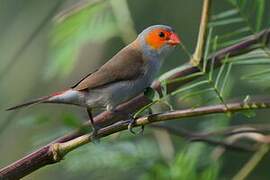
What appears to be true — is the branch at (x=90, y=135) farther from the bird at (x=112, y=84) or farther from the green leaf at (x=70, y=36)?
the green leaf at (x=70, y=36)

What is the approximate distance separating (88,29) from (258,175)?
75cm

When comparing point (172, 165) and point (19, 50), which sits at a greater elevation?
point (19, 50)

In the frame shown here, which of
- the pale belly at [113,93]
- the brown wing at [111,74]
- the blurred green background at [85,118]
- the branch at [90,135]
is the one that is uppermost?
the branch at [90,135]

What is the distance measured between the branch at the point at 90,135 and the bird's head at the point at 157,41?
1.58ft

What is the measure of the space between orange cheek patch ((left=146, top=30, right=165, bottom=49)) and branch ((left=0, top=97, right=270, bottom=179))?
522mm

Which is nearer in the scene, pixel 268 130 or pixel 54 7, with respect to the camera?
pixel 54 7

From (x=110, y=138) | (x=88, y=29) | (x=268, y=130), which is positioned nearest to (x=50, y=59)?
(x=88, y=29)

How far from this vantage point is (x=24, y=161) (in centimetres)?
112

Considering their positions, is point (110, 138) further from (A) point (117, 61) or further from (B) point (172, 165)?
(A) point (117, 61)

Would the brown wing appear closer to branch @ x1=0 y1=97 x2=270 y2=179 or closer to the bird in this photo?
the bird

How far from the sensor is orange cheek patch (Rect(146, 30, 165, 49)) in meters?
1.64

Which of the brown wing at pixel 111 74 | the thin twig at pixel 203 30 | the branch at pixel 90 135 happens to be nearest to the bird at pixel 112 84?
the brown wing at pixel 111 74

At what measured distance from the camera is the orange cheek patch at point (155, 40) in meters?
1.64

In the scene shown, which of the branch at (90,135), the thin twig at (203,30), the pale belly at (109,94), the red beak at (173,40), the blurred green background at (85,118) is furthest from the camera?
the blurred green background at (85,118)
